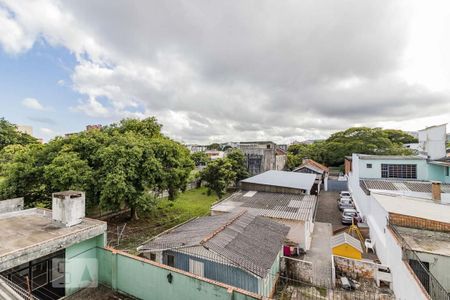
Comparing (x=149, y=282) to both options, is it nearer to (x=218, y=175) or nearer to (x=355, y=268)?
(x=355, y=268)

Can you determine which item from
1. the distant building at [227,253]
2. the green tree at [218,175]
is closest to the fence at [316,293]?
the distant building at [227,253]

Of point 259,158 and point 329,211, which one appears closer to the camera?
point 329,211

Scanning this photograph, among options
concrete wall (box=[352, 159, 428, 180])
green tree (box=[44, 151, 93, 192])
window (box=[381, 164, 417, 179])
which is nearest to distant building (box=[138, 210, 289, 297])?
green tree (box=[44, 151, 93, 192])

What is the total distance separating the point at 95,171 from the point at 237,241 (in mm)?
10003

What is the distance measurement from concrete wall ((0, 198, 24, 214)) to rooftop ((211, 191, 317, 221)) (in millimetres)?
10089

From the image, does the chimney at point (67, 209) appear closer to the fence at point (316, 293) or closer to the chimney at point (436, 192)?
the fence at point (316, 293)

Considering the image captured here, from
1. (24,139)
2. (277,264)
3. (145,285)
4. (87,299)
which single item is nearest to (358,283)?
(277,264)

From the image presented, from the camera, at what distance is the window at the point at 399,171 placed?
2066cm

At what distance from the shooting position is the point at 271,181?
21016mm

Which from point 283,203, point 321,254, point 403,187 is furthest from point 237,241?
point 403,187

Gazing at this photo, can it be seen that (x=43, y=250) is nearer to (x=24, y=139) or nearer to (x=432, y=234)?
(x=432, y=234)

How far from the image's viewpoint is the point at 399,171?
68.7ft

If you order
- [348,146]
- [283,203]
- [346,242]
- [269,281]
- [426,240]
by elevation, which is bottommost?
[269,281]

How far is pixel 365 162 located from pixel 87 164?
916 inches
